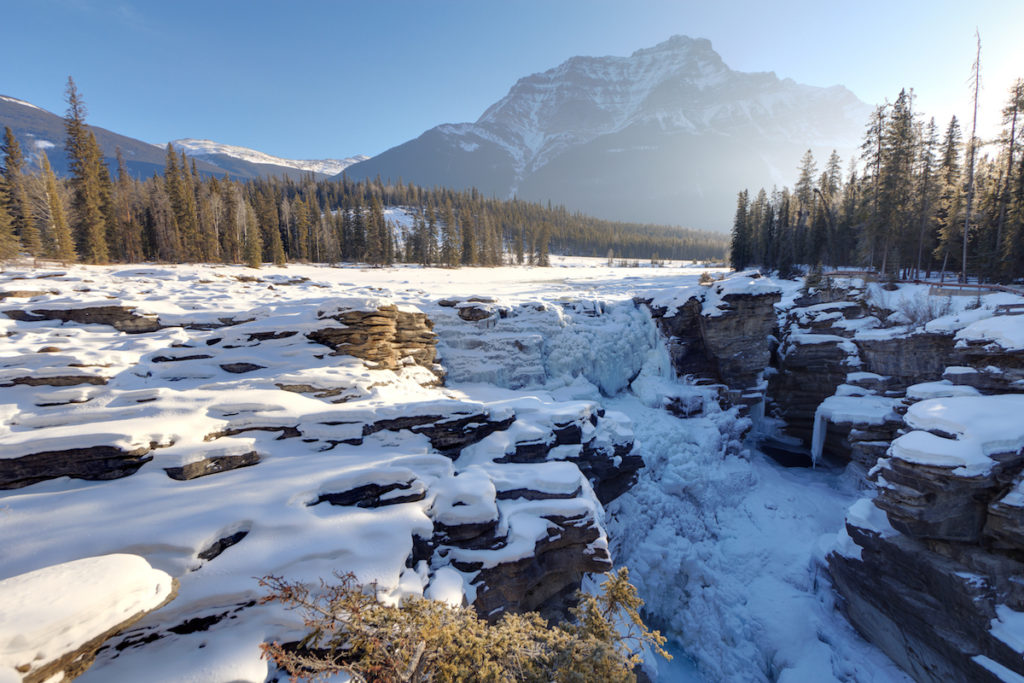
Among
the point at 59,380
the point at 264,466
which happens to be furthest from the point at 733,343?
the point at 59,380

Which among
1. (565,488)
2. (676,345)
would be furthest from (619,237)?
(565,488)

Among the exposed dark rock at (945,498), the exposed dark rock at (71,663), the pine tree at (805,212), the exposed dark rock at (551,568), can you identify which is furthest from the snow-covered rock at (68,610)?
the pine tree at (805,212)

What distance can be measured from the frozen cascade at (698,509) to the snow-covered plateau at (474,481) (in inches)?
3.7

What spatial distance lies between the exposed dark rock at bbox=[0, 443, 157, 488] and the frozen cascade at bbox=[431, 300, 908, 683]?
10.6 metres

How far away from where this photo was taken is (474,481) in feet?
26.1

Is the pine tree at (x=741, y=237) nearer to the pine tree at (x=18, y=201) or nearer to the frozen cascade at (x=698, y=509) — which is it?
the frozen cascade at (x=698, y=509)

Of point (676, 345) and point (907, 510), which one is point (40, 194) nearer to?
point (676, 345)

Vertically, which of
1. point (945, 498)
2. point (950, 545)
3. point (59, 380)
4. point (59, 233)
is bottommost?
point (950, 545)

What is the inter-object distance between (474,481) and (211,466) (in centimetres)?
508

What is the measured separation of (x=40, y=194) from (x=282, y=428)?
3773 centimetres

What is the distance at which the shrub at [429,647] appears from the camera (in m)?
3.91

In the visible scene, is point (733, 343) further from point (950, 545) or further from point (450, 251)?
point (450, 251)

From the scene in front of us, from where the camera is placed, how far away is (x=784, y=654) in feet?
33.3

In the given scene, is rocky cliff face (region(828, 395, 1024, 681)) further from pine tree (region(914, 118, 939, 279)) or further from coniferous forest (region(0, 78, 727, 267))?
coniferous forest (region(0, 78, 727, 267))
